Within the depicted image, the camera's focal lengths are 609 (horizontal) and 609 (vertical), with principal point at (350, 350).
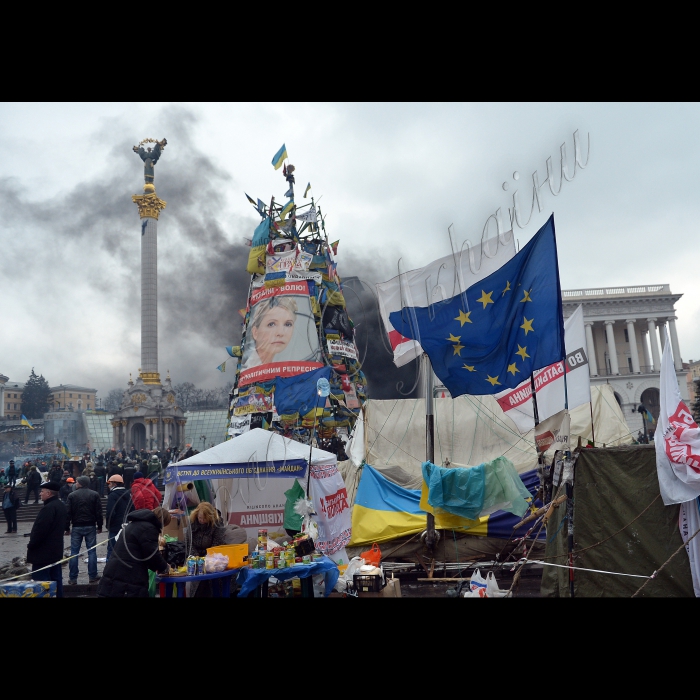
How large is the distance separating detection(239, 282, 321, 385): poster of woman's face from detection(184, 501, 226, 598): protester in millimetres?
21510

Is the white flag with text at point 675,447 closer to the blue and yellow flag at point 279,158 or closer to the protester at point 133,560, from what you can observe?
the protester at point 133,560

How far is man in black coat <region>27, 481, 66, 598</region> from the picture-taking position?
27.8 ft

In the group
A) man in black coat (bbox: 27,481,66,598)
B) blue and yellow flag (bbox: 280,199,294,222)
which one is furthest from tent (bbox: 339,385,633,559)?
blue and yellow flag (bbox: 280,199,294,222)

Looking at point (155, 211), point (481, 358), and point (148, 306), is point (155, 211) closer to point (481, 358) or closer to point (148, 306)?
point (148, 306)

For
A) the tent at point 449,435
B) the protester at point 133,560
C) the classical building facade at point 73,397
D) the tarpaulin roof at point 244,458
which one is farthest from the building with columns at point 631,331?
the classical building facade at point 73,397

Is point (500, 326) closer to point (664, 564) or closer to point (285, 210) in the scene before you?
point (664, 564)

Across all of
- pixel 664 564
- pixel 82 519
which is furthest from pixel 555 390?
pixel 82 519

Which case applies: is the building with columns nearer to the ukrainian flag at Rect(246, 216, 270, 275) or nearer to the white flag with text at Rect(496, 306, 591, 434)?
the ukrainian flag at Rect(246, 216, 270, 275)

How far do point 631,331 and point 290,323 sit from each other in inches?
2032

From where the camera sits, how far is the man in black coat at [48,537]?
8469 mm

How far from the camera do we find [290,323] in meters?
30.4
